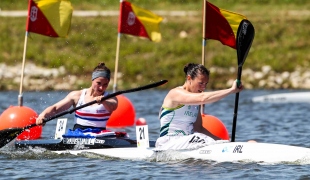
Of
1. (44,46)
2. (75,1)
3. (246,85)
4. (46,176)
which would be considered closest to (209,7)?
(46,176)

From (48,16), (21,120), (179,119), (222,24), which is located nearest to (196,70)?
(179,119)

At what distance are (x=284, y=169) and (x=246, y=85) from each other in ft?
65.6

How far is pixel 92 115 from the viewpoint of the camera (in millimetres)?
12391

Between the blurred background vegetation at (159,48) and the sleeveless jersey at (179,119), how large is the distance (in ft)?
62.6

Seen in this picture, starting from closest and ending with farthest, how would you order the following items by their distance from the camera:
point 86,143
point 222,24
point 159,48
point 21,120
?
1. point 86,143
2. point 222,24
3. point 21,120
4. point 159,48

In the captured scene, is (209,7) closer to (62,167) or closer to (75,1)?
(62,167)

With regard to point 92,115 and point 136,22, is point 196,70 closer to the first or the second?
point 92,115

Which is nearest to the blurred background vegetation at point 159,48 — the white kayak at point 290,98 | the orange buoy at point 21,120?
the white kayak at point 290,98

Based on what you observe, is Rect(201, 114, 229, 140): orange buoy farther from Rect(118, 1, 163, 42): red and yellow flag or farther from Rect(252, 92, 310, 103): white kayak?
Rect(252, 92, 310, 103): white kayak

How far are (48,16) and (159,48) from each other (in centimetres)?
1681

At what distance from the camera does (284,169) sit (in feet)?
34.7

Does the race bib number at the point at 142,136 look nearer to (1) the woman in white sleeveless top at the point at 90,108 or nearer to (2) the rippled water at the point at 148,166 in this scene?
(2) the rippled water at the point at 148,166

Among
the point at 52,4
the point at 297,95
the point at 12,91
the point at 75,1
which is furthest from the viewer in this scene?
the point at 75,1

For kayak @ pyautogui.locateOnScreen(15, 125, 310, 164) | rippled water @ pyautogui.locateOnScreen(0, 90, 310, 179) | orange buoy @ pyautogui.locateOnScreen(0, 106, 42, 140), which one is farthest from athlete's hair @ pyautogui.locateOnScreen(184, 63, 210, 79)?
orange buoy @ pyautogui.locateOnScreen(0, 106, 42, 140)
